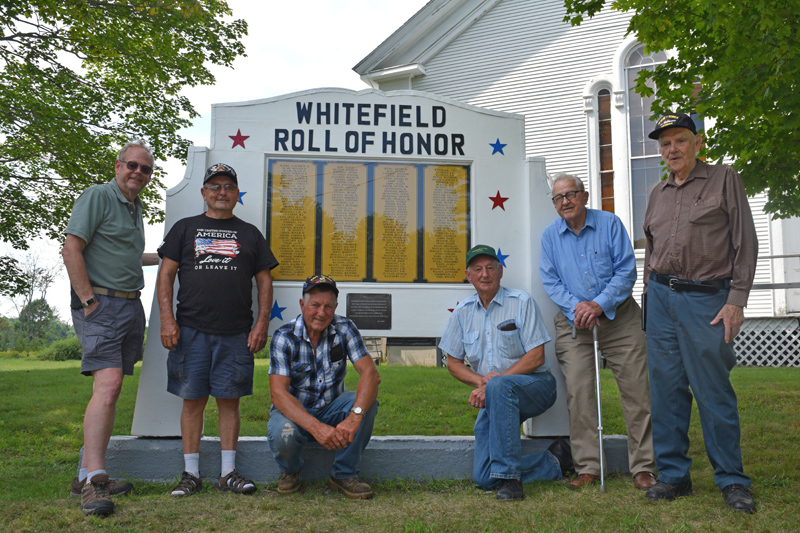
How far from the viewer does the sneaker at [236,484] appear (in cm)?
371

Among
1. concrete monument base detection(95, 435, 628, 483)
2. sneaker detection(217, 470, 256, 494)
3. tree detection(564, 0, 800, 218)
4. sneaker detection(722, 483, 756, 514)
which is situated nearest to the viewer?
sneaker detection(722, 483, 756, 514)

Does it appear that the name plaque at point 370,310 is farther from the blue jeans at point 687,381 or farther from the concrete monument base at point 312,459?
the blue jeans at point 687,381

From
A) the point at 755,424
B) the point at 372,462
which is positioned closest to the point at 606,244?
the point at 372,462

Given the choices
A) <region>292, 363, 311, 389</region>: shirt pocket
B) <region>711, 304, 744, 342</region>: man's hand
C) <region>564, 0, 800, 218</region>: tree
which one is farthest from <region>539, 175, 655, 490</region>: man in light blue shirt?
<region>564, 0, 800, 218</region>: tree

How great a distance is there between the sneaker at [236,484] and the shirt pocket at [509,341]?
1.85 metres

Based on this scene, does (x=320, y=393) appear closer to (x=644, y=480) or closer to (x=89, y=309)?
(x=89, y=309)

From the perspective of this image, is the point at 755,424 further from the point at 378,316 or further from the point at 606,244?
the point at 378,316

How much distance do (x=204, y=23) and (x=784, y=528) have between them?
1017 centimetres

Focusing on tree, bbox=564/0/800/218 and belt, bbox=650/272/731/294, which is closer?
belt, bbox=650/272/731/294

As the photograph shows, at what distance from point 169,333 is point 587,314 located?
2709 mm

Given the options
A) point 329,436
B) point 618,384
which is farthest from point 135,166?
point 618,384

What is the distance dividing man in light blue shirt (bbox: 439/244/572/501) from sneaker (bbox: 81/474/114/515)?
219cm

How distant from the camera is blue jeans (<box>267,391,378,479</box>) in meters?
3.64

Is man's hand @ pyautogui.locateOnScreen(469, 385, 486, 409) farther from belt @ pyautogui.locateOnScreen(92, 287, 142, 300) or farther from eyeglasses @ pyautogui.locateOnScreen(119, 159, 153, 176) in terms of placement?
eyeglasses @ pyautogui.locateOnScreen(119, 159, 153, 176)
